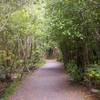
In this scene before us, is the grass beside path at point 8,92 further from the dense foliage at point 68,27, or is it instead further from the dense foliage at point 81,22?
the dense foliage at point 81,22

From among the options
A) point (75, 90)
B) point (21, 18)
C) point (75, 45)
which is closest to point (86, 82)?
point (75, 90)

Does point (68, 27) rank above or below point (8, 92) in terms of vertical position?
above

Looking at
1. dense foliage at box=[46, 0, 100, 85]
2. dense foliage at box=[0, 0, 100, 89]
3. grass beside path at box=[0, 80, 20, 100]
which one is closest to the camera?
dense foliage at box=[46, 0, 100, 85]

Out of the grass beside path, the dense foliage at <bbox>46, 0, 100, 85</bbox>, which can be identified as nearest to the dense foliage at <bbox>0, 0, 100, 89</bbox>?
the dense foliage at <bbox>46, 0, 100, 85</bbox>

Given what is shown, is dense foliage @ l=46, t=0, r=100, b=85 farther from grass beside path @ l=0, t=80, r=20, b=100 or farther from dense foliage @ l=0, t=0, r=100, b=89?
grass beside path @ l=0, t=80, r=20, b=100

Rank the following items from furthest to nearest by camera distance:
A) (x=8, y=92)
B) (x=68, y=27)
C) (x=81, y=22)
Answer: (x=8, y=92), (x=68, y=27), (x=81, y=22)

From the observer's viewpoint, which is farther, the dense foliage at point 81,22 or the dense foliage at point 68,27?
the dense foliage at point 68,27

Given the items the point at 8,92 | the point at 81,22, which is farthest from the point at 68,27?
the point at 8,92

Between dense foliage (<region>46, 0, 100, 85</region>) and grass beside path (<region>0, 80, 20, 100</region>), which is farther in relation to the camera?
grass beside path (<region>0, 80, 20, 100</region>)

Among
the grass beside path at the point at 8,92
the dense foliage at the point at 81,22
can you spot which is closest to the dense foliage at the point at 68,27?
the dense foliage at the point at 81,22

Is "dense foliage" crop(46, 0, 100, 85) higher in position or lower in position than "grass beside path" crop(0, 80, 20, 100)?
Answer: higher

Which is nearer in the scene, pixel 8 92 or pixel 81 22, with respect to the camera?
pixel 81 22

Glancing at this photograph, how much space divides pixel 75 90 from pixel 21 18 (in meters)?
6.60

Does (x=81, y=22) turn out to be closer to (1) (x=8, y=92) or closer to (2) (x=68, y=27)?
(2) (x=68, y=27)
